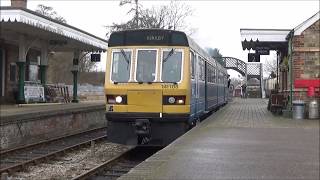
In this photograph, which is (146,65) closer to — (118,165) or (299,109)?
(118,165)

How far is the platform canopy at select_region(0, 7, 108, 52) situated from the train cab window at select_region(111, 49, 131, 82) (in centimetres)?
836

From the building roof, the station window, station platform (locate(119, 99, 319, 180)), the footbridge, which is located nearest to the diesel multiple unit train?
station platform (locate(119, 99, 319, 180))

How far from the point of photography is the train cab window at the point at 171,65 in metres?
13.5

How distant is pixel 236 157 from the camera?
960 centimetres

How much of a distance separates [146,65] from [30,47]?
1566cm

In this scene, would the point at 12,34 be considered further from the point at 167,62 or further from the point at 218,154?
the point at 218,154

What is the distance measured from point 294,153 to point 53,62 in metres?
57.7

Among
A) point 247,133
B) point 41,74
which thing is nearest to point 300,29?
point 247,133

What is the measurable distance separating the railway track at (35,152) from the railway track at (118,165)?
1.85m

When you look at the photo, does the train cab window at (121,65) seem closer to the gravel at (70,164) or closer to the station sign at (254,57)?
the gravel at (70,164)

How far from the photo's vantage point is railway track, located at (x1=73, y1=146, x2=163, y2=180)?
11587mm

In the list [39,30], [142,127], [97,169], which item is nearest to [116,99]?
[142,127]

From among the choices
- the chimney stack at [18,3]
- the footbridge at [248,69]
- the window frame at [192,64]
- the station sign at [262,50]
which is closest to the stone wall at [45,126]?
the window frame at [192,64]

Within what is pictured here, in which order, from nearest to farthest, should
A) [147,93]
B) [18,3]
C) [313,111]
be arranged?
[147,93] < [313,111] < [18,3]
